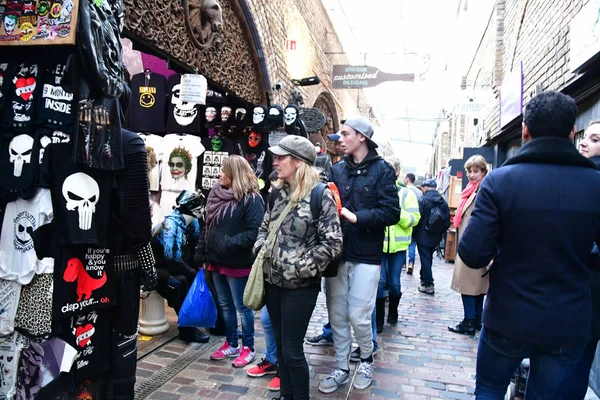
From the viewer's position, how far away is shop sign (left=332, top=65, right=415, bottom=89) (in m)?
10.1

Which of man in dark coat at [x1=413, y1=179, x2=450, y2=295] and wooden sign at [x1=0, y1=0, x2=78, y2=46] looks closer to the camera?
wooden sign at [x1=0, y1=0, x2=78, y2=46]

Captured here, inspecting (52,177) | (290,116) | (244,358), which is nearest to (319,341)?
(244,358)

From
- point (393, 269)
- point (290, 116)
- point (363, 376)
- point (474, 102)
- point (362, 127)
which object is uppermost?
point (474, 102)

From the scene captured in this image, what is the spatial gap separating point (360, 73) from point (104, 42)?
29.9 ft

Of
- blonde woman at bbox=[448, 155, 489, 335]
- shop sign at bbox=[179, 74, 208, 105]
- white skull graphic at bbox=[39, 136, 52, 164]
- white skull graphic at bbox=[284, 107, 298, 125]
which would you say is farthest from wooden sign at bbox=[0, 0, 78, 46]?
white skull graphic at bbox=[284, 107, 298, 125]

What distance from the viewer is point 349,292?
3348 mm

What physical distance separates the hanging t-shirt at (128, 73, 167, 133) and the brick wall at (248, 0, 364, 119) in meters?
2.04

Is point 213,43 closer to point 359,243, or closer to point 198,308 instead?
point 198,308

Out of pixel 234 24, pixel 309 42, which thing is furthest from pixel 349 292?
pixel 309 42

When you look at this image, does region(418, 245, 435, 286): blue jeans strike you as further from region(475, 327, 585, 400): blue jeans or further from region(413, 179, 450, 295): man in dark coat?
region(475, 327, 585, 400): blue jeans

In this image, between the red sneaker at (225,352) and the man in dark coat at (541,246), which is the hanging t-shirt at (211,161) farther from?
the man in dark coat at (541,246)

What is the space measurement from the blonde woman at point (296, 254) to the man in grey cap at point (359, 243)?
1.65 ft

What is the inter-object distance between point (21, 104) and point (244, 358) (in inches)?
105

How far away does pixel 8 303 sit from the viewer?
6.96 feet
